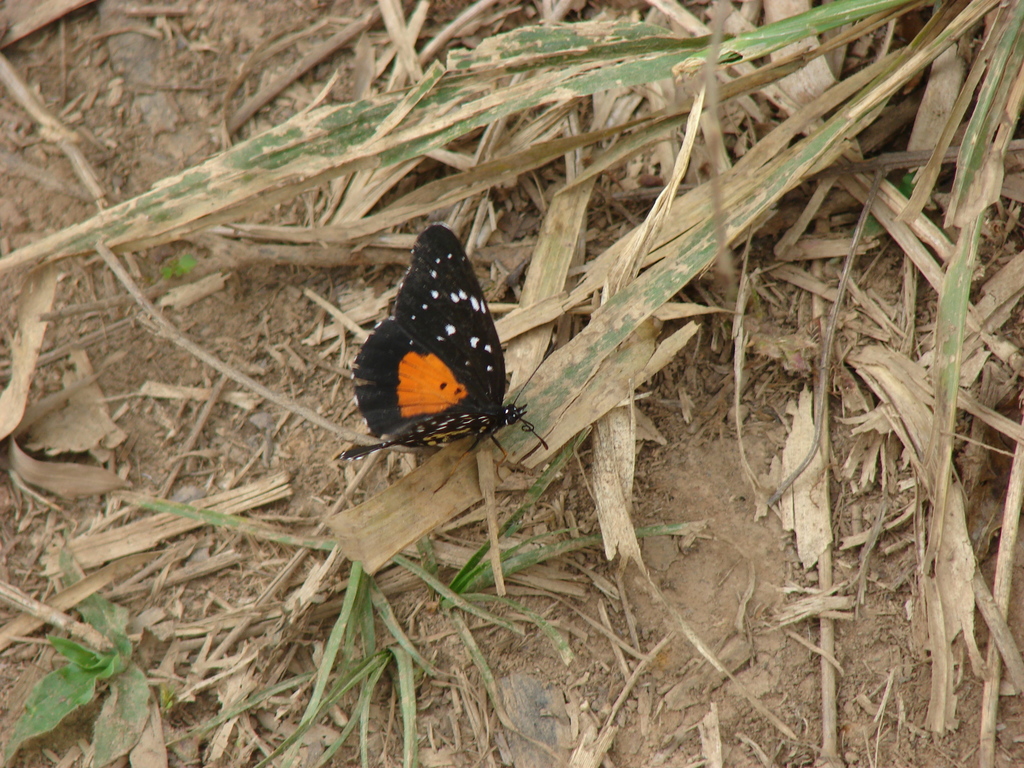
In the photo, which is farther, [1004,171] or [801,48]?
[801,48]

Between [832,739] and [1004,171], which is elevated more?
[1004,171]

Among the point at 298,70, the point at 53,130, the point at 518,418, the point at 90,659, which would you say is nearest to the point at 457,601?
the point at 518,418

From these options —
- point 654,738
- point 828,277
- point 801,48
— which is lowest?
point 654,738

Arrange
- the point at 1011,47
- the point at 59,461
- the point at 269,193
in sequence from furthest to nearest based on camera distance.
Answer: the point at 59,461, the point at 269,193, the point at 1011,47

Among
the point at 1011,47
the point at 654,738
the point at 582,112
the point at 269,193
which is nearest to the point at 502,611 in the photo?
the point at 654,738

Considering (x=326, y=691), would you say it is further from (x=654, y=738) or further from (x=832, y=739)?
(x=832, y=739)

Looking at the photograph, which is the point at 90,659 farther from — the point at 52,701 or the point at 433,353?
the point at 433,353
